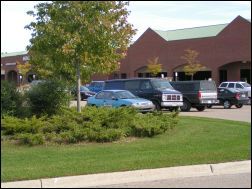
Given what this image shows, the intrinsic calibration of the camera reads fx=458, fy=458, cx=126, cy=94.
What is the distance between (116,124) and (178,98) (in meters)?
12.7

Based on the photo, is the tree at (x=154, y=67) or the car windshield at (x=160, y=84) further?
the tree at (x=154, y=67)

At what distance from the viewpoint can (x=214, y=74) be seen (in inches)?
2100

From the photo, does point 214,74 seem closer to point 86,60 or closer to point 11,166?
point 86,60

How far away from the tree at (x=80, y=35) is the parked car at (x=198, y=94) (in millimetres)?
12771

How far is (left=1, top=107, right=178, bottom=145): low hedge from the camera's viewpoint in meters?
10.7

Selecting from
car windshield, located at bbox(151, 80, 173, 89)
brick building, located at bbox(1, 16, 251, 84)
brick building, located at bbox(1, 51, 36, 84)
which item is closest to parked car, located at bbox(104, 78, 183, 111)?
car windshield, located at bbox(151, 80, 173, 89)

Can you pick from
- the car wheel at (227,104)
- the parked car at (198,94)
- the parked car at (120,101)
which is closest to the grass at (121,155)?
the parked car at (120,101)

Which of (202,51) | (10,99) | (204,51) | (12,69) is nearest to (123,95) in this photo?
(10,99)

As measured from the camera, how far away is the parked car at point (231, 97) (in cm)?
2902

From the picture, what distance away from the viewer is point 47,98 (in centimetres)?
1336

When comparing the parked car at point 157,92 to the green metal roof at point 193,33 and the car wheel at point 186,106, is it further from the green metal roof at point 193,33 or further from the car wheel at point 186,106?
the green metal roof at point 193,33

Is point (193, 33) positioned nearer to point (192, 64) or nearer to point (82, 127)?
point (192, 64)

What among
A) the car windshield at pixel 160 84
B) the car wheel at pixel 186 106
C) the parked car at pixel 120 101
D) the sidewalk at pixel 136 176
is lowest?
the sidewalk at pixel 136 176

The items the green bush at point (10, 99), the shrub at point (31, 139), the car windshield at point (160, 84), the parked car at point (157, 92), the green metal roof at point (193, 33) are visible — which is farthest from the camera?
the green metal roof at point (193, 33)
